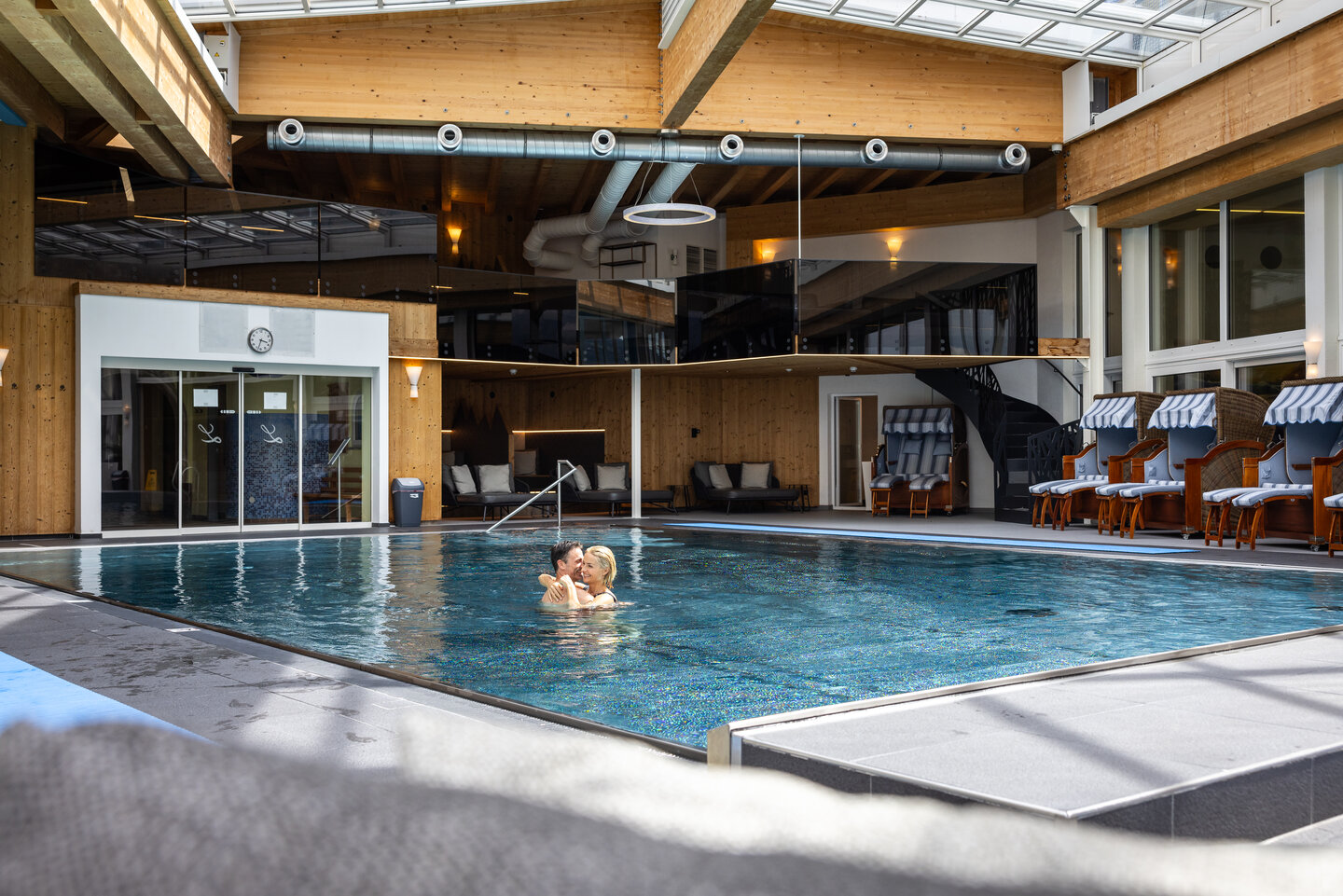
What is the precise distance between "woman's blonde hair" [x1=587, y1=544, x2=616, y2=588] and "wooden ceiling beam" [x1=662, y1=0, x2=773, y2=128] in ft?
17.1

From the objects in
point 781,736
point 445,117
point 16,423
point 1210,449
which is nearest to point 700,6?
point 445,117

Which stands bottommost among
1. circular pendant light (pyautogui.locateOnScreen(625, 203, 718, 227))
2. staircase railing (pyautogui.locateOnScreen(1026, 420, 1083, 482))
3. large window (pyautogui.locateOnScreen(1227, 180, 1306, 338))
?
staircase railing (pyautogui.locateOnScreen(1026, 420, 1083, 482))

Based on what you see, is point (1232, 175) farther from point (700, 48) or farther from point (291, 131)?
point (291, 131)

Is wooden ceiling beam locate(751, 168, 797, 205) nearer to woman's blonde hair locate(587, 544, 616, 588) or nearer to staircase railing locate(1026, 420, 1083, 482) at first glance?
staircase railing locate(1026, 420, 1083, 482)

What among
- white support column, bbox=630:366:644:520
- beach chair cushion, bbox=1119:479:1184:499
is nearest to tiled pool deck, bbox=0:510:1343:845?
beach chair cushion, bbox=1119:479:1184:499

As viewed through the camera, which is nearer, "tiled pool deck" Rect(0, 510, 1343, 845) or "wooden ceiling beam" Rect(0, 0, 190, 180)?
"tiled pool deck" Rect(0, 510, 1343, 845)

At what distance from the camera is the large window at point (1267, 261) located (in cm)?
1277

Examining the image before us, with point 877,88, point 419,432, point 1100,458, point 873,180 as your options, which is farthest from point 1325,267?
point 419,432

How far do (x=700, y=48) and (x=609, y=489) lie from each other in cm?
836

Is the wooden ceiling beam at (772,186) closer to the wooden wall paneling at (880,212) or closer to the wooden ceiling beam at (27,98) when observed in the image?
the wooden wall paneling at (880,212)

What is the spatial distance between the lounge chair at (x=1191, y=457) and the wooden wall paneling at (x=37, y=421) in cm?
1218

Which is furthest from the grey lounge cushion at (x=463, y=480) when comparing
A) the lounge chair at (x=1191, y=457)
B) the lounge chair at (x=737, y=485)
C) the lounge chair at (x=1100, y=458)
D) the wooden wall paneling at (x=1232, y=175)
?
the wooden wall paneling at (x=1232, y=175)

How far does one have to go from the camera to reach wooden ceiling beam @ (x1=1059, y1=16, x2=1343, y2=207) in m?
11.2

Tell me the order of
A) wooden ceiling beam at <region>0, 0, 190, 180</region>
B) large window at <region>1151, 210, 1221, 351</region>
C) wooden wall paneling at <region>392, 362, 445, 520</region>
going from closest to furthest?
wooden ceiling beam at <region>0, 0, 190, 180</region>
large window at <region>1151, 210, 1221, 351</region>
wooden wall paneling at <region>392, 362, 445, 520</region>
